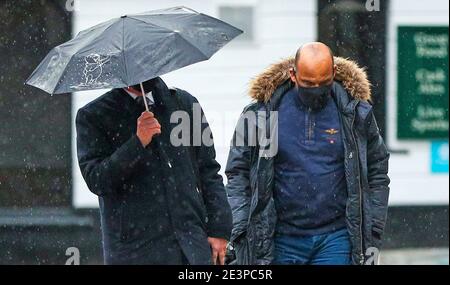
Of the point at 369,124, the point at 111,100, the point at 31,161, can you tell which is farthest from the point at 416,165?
the point at 111,100

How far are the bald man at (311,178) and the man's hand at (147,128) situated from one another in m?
0.76

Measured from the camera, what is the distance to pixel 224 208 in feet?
19.1

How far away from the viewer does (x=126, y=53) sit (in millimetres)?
5594

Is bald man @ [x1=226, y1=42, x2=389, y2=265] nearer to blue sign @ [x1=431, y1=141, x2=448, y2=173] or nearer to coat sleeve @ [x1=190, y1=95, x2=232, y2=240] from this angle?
coat sleeve @ [x1=190, y1=95, x2=232, y2=240]

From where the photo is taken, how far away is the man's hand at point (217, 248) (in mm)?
5797

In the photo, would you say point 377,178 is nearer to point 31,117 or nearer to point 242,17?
point 242,17

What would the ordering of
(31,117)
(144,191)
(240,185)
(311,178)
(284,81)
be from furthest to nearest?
1. (31,117)
2. (284,81)
3. (240,185)
4. (311,178)
5. (144,191)

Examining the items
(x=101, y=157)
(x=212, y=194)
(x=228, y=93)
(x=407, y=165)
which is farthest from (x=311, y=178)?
(x=407, y=165)

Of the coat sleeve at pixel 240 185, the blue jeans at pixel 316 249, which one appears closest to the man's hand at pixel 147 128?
the coat sleeve at pixel 240 185

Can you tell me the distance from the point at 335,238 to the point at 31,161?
5.74 metres

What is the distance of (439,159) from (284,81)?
18.3ft

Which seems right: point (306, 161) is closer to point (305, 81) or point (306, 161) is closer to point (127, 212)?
point (305, 81)

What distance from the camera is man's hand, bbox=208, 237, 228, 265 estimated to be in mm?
5797

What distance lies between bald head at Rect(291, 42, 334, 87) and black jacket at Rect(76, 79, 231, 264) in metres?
0.72
